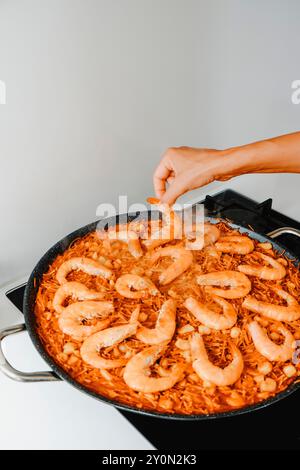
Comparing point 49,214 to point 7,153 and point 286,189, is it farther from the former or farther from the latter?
point 286,189

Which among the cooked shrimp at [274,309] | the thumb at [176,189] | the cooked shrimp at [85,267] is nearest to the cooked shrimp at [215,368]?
the cooked shrimp at [274,309]

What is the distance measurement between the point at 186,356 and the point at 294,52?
1.69 m

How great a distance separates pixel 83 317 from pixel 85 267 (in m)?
0.23

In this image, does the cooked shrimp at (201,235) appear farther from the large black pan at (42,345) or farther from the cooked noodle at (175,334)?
the large black pan at (42,345)

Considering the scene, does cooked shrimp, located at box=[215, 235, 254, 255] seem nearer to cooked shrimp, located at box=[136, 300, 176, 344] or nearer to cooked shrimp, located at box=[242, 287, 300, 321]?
cooked shrimp, located at box=[242, 287, 300, 321]

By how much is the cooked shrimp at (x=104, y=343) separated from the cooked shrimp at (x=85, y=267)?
26 centimetres

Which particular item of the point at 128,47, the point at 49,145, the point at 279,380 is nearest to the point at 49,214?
the point at 49,145

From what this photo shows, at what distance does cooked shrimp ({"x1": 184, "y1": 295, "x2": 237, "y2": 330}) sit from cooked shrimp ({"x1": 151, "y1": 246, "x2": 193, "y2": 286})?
14 cm

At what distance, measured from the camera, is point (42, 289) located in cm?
150

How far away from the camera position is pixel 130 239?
167cm

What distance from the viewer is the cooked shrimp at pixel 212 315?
1.35 meters

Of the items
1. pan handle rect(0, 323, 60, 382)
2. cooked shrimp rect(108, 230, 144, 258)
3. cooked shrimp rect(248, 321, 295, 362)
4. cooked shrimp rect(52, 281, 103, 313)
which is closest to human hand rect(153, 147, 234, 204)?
cooked shrimp rect(108, 230, 144, 258)

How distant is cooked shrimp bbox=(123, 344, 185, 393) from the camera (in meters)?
1.19

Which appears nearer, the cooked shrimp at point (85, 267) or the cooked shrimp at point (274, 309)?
the cooked shrimp at point (274, 309)
